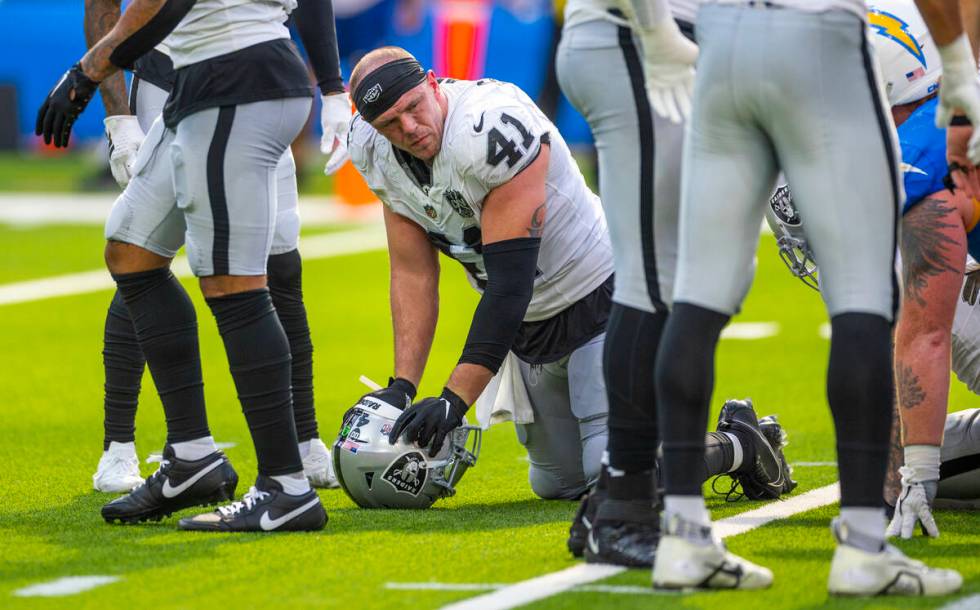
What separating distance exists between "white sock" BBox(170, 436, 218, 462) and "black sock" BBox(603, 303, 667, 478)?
1183 mm

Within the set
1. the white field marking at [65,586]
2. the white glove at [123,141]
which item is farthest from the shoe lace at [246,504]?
the white glove at [123,141]

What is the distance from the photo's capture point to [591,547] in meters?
3.40

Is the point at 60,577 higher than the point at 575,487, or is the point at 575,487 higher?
the point at 60,577

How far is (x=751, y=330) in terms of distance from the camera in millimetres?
8000

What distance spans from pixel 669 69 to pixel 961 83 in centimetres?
55

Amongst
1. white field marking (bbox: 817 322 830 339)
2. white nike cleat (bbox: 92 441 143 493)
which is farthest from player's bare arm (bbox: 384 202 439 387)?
white field marking (bbox: 817 322 830 339)

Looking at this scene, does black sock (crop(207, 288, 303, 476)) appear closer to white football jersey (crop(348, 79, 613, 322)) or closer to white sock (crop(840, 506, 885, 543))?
white football jersey (crop(348, 79, 613, 322))

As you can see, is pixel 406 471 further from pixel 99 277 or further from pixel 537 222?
pixel 99 277

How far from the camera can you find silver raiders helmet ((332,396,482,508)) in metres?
4.18

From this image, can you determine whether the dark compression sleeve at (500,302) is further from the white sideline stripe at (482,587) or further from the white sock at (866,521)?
the white sock at (866,521)

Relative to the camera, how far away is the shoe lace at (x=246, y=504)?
151 inches

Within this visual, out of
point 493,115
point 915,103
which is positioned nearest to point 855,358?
point 915,103

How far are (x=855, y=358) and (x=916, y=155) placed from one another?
1.01 metres

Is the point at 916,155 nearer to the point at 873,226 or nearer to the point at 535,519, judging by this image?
the point at 873,226
